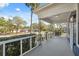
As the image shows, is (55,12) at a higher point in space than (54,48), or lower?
higher

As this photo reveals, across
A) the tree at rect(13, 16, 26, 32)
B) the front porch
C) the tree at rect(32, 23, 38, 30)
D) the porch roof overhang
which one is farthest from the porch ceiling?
the tree at rect(13, 16, 26, 32)

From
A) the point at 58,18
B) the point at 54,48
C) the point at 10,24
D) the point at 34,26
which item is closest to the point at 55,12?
the point at 58,18

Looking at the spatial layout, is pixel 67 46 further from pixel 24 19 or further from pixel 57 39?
pixel 24 19

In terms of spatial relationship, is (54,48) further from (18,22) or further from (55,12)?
(18,22)

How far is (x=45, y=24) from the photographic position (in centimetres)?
399

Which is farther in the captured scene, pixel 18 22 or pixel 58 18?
pixel 58 18

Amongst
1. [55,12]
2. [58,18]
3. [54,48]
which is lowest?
[54,48]

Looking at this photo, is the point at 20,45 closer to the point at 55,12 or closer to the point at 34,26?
the point at 34,26

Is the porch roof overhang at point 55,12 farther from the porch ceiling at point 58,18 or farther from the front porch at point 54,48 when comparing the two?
the front porch at point 54,48

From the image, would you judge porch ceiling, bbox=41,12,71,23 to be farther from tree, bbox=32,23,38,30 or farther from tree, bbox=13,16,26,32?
tree, bbox=13,16,26,32

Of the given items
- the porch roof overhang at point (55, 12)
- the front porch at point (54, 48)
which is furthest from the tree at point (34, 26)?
the front porch at point (54, 48)

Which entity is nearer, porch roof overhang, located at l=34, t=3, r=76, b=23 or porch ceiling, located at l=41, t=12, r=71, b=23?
porch roof overhang, located at l=34, t=3, r=76, b=23

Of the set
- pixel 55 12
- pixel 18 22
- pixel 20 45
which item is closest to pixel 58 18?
pixel 55 12

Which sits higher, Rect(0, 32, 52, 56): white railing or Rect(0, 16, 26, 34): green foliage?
Rect(0, 16, 26, 34): green foliage
